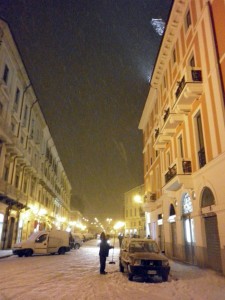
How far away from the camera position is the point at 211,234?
1290 cm

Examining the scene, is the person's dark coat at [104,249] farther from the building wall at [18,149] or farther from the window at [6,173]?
the window at [6,173]

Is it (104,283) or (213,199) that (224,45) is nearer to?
(213,199)

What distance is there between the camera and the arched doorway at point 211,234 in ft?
40.0

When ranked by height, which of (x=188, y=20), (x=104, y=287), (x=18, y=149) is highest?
(x=188, y=20)

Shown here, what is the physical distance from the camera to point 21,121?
96.2 ft

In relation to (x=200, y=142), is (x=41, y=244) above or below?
below

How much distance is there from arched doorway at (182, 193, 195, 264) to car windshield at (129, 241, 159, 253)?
172 inches

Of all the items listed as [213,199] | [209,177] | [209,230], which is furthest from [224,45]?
[209,230]

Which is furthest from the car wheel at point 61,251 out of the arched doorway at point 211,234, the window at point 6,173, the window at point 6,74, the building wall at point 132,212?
the building wall at point 132,212

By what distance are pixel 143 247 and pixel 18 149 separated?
18.9m

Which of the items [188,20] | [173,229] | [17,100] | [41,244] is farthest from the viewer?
[17,100]

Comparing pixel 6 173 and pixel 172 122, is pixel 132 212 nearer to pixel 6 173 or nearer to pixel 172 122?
pixel 6 173

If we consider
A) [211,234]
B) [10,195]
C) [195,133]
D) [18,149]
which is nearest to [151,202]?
[10,195]

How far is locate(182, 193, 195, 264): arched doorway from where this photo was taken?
51.1 feet
